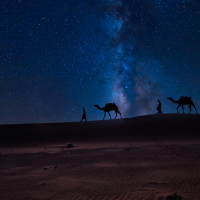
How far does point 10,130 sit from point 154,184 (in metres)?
23.3

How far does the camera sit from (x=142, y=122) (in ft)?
74.3

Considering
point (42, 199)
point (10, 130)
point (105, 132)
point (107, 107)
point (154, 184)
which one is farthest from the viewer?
point (107, 107)

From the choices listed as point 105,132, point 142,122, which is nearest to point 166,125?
point 142,122

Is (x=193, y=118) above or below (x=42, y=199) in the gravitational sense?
Result: above

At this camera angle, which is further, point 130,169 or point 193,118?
point 193,118

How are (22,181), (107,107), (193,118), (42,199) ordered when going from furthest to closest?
(107,107)
(193,118)
(22,181)
(42,199)

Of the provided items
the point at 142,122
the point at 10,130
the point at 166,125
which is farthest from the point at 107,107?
the point at 10,130

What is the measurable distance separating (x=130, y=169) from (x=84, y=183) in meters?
1.68

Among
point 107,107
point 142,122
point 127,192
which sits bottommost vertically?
point 127,192

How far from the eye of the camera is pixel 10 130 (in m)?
23.6

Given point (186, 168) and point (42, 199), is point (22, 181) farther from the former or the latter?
point (186, 168)

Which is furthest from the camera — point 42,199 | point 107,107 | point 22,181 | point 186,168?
point 107,107

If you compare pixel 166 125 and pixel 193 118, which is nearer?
pixel 166 125

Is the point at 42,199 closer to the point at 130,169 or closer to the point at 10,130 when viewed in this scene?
the point at 130,169
